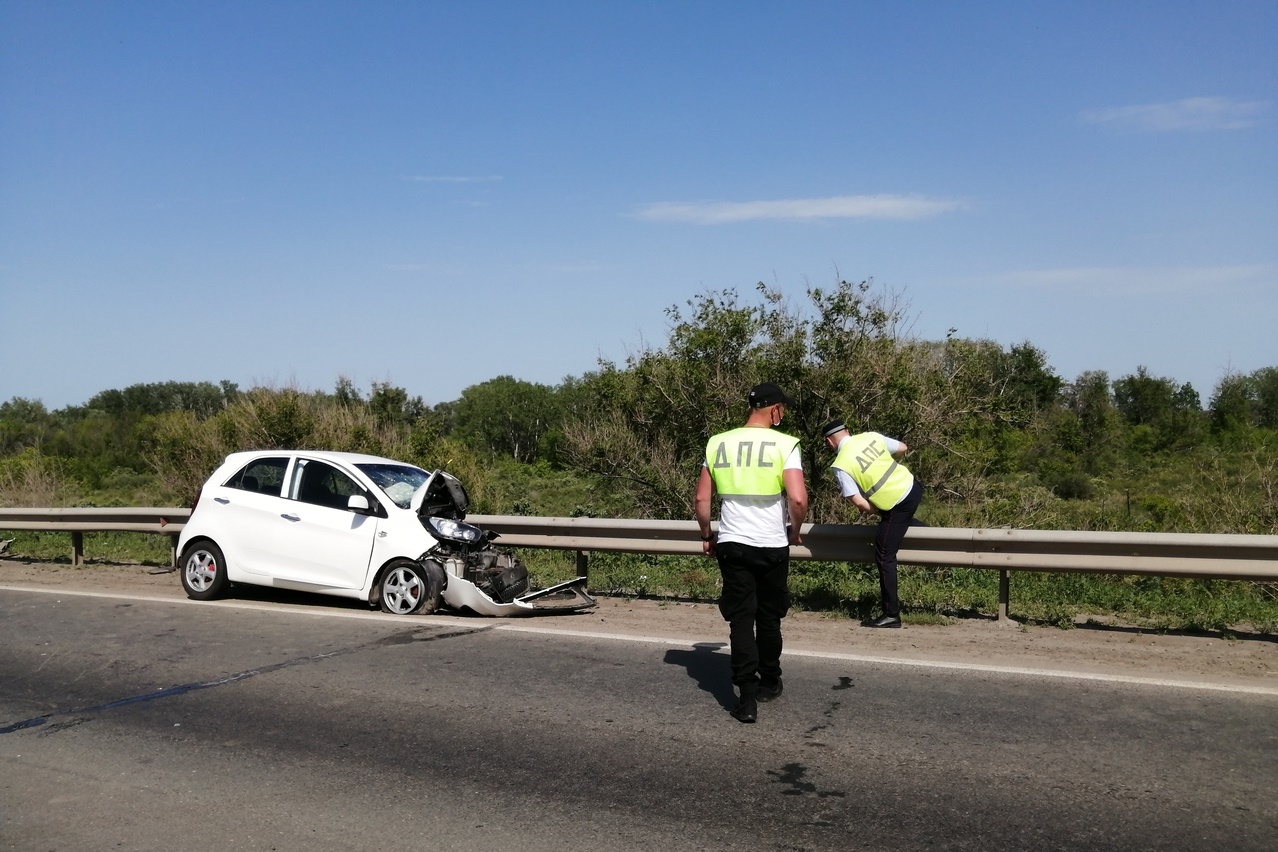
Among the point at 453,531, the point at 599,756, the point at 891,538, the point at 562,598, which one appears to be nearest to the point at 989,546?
the point at 891,538

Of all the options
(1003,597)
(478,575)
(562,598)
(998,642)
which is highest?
(478,575)

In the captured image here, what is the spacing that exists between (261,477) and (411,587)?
2331 mm

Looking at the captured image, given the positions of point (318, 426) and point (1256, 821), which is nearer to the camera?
point (1256, 821)

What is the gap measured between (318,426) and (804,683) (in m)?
18.1

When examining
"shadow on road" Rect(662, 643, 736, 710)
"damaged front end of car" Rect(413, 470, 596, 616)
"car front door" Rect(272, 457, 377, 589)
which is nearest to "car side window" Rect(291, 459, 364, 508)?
"car front door" Rect(272, 457, 377, 589)

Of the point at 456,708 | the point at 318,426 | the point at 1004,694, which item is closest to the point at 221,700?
the point at 456,708

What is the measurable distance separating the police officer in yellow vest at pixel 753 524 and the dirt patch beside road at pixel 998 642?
1.85 meters

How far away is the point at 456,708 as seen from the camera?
22.3ft

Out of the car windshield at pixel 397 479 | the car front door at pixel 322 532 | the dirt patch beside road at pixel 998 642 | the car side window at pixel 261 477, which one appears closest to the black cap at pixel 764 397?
the dirt patch beside road at pixel 998 642

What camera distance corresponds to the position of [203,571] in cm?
1129

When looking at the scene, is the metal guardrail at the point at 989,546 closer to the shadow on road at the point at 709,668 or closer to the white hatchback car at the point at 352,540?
the white hatchback car at the point at 352,540

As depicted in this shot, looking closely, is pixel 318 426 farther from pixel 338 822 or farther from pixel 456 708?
pixel 338 822

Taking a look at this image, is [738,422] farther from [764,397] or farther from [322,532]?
[764,397]

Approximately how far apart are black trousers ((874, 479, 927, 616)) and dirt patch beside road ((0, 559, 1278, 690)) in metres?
0.29
